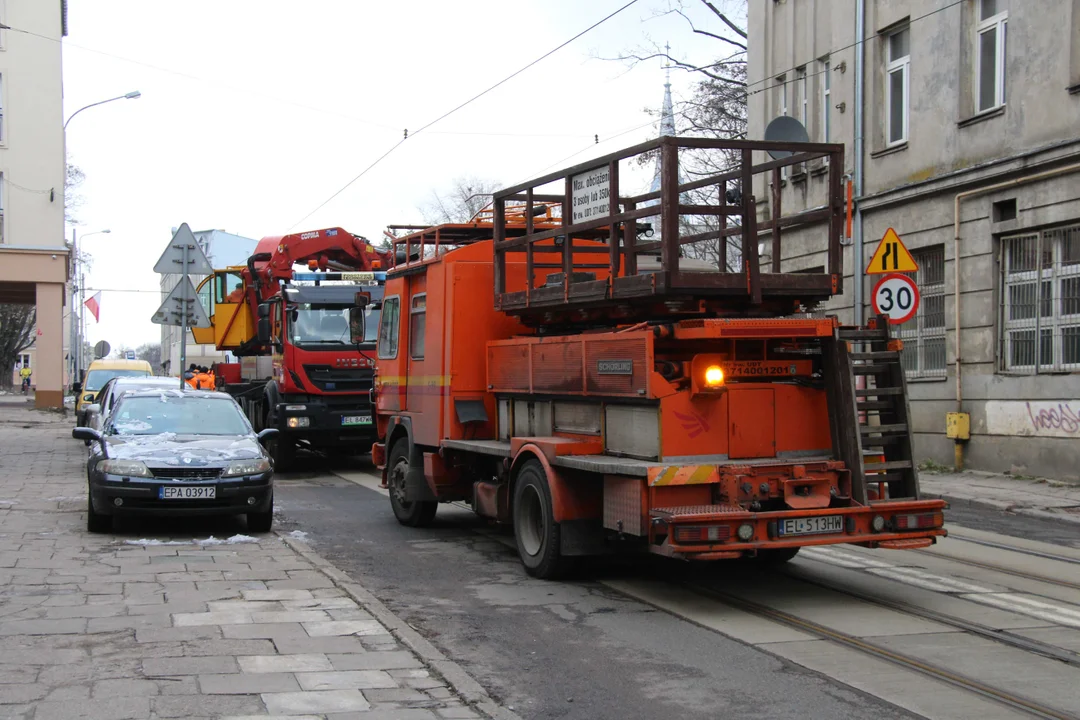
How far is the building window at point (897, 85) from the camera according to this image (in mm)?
19234

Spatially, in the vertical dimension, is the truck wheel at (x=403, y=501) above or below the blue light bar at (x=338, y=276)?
below

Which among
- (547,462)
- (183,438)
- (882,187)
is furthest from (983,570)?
(882,187)

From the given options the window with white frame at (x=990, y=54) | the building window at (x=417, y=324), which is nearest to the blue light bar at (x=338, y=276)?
the building window at (x=417, y=324)

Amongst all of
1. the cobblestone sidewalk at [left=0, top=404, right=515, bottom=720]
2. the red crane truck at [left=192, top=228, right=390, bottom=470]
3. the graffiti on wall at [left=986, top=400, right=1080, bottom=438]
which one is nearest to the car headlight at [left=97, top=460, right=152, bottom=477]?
the cobblestone sidewalk at [left=0, top=404, right=515, bottom=720]

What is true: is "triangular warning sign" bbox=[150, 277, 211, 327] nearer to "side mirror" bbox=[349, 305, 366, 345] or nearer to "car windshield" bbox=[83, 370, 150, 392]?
"side mirror" bbox=[349, 305, 366, 345]

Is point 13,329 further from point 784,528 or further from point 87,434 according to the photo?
point 784,528

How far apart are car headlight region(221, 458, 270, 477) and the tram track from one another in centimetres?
463

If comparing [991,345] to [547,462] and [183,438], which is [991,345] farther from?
[183,438]

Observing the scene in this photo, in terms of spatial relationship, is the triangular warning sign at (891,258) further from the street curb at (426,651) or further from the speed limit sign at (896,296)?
the street curb at (426,651)

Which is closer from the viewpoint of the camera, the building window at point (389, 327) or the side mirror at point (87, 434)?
the side mirror at point (87, 434)

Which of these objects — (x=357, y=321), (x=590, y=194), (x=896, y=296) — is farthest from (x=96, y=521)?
(x=896, y=296)

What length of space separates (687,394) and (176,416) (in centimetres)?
674

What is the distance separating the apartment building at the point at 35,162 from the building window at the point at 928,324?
29.0m

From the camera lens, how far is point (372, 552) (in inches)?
416
